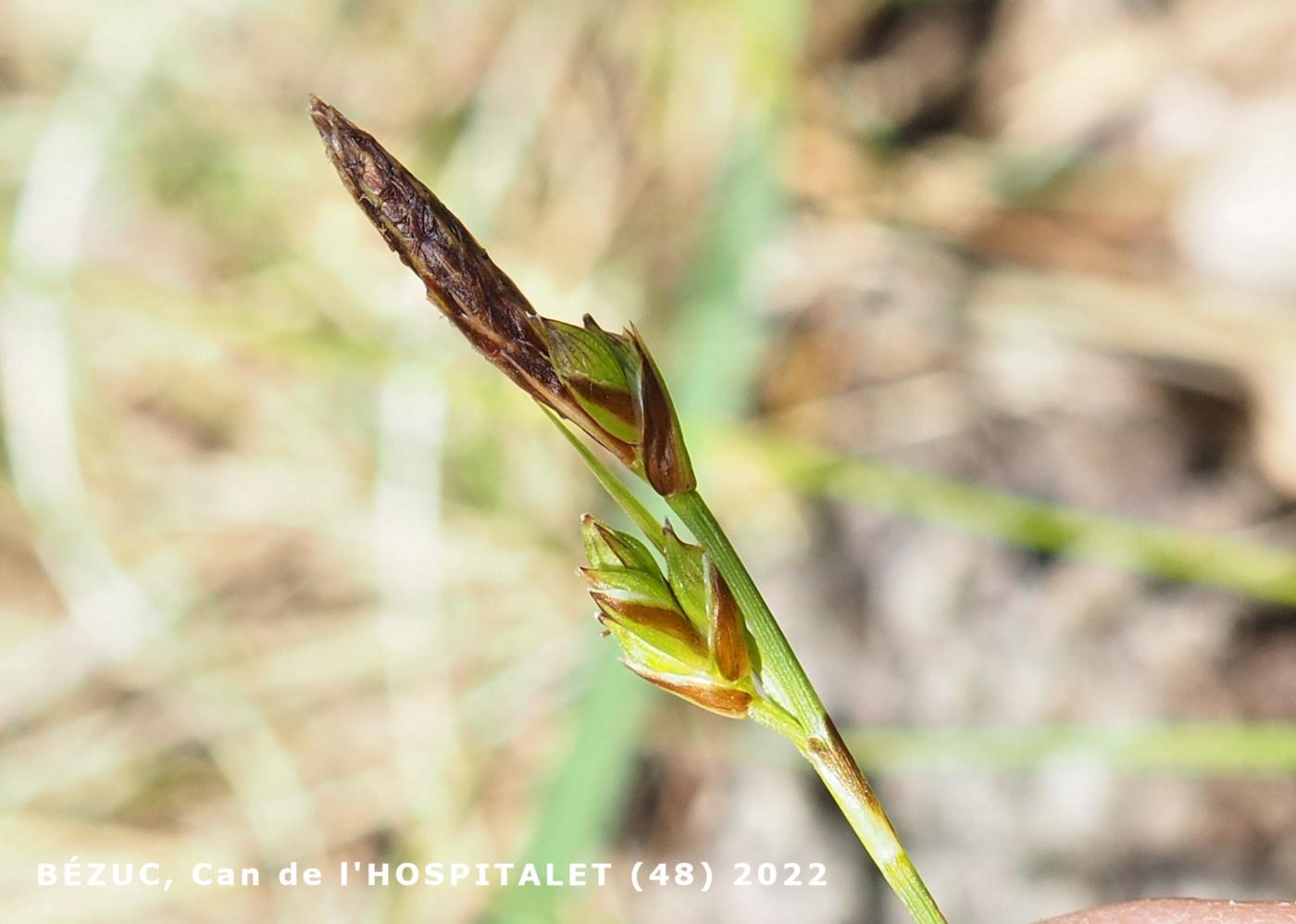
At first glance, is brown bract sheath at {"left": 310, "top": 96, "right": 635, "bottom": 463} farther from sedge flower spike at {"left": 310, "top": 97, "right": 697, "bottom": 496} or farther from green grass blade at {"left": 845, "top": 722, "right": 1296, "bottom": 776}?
green grass blade at {"left": 845, "top": 722, "right": 1296, "bottom": 776}

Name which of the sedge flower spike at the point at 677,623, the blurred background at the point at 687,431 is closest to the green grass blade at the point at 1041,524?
the blurred background at the point at 687,431

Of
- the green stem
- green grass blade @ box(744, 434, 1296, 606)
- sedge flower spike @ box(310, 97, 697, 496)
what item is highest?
green grass blade @ box(744, 434, 1296, 606)

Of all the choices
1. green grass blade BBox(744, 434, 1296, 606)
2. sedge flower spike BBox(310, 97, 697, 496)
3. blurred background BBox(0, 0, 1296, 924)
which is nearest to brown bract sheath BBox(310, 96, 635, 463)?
sedge flower spike BBox(310, 97, 697, 496)

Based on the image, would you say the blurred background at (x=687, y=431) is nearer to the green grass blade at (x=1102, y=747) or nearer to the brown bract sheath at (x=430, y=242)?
the green grass blade at (x=1102, y=747)

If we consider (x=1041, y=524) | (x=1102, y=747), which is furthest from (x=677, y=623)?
(x=1041, y=524)

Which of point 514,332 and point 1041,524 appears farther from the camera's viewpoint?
point 1041,524

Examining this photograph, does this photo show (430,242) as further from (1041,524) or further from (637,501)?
(1041,524)
